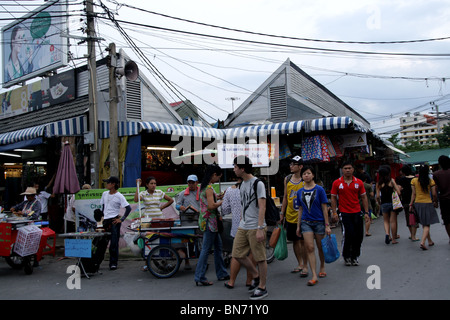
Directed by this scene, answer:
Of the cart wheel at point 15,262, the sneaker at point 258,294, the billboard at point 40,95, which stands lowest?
the cart wheel at point 15,262

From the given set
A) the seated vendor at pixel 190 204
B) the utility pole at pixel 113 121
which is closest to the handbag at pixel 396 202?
the seated vendor at pixel 190 204

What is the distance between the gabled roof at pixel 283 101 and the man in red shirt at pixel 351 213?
41.4 ft

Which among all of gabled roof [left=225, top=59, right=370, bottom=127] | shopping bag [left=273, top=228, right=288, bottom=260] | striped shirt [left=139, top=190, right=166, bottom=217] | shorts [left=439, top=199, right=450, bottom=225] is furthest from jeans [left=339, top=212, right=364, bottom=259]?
gabled roof [left=225, top=59, right=370, bottom=127]

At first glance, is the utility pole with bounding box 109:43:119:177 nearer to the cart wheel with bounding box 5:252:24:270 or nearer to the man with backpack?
the cart wheel with bounding box 5:252:24:270

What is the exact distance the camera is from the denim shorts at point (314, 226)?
5.92 m

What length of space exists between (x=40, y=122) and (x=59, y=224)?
564 centimetres

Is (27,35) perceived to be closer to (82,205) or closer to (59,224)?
(59,224)

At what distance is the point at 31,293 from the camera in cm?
599

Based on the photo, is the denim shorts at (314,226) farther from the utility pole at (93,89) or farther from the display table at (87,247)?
the utility pole at (93,89)

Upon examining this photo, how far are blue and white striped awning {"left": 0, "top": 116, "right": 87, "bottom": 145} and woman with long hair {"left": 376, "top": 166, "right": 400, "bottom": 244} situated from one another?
850 cm

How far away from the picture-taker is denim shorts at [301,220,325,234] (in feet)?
19.4

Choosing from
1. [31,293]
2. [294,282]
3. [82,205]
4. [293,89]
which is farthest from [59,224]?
[293,89]

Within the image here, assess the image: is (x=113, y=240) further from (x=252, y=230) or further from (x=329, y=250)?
(x=329, y=250)
